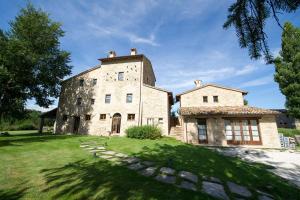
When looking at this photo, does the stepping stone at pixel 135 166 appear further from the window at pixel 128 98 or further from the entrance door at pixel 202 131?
the window at pixel 128 98

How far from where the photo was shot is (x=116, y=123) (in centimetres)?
2180

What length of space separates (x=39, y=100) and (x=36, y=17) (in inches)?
425

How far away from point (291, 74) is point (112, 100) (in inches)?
997

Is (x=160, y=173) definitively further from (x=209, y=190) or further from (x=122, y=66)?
(x=122, y=66)

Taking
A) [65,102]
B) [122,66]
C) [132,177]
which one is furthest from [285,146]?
[65,102]

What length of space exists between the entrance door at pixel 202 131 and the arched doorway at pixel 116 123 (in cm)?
993

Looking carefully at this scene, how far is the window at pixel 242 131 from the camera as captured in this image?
16.7 m

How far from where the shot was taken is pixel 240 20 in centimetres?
241

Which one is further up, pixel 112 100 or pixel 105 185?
pixel 112 100

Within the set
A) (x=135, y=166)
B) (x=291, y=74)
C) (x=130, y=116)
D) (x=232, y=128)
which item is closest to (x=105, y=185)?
(x=135, y=166)

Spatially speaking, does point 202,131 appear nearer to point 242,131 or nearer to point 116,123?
point 242,131

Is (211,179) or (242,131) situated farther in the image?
(242,131)

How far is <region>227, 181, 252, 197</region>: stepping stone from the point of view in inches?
177

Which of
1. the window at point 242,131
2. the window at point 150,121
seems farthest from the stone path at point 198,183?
the window at point 150,121
